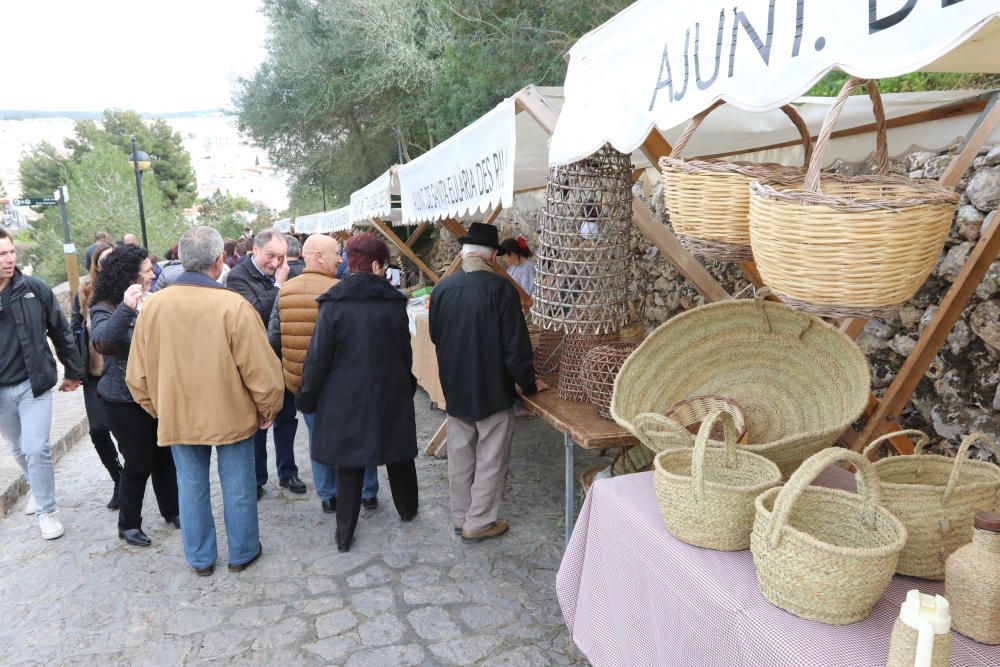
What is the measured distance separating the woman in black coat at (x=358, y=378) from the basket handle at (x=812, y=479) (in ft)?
7.81

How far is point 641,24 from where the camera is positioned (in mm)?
1695

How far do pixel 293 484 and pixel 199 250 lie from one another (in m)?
1.94

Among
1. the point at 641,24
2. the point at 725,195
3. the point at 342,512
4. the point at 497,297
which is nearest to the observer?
the point at 725,195

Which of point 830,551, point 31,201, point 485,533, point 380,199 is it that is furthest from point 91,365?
point 31,201

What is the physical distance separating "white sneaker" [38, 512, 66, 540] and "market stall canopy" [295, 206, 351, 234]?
465 cm

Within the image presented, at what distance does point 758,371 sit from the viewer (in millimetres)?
2236

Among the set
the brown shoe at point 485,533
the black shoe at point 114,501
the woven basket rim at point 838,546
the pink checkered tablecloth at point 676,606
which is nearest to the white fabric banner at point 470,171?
the pink checkered tablecloth at point 676,606

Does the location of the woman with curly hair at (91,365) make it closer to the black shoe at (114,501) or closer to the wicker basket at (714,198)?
the black shoe at (114,501)

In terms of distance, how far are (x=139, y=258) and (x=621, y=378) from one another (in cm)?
272

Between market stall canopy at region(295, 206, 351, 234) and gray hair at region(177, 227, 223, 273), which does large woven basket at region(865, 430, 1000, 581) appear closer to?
gray hair at region(177, 227, 223, 273)

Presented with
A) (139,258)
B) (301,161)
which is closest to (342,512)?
(139,258)

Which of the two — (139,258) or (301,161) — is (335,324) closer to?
(139,258)

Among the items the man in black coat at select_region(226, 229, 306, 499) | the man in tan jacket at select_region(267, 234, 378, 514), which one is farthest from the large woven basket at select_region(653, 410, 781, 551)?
the man in black coat at select_region(226, 229, 306, 499)

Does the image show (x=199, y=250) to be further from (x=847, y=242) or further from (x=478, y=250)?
(x=847, y=242)
